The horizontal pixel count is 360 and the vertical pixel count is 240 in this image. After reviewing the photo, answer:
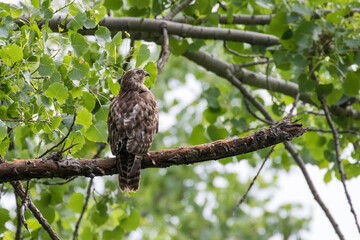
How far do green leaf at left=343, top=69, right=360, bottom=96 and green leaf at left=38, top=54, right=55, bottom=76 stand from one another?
2738 mm

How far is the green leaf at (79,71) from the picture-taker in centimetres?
312

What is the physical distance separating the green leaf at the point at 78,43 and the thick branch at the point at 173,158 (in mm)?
677

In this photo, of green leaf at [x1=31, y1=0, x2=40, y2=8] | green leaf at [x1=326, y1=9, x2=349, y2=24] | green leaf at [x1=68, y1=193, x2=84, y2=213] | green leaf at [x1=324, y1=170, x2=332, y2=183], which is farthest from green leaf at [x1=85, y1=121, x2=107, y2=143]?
green leaf at [x1=324, y1=170, x2=332, y2=183]

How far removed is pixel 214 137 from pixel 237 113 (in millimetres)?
502

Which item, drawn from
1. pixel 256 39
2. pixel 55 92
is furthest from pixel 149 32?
pixel 55 92

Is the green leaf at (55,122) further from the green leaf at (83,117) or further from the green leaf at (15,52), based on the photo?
the green leaf at (15,52)

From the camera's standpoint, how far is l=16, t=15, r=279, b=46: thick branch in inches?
181

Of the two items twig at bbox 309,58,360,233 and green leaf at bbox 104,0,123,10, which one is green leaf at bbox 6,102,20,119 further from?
twig at bbox 309,58,360,233

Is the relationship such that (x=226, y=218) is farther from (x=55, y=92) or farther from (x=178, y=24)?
(x=55, y=92)

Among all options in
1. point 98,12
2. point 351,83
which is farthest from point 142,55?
point 351,83

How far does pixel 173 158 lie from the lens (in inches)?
127

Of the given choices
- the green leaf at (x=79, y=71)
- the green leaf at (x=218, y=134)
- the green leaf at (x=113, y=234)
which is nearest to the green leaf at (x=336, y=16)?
the green leaf at (x=218, y=134)

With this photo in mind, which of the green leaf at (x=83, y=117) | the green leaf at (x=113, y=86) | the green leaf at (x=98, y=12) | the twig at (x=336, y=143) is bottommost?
the twig at (x=336, y=143)

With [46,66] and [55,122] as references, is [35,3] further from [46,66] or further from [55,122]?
[55,122]
